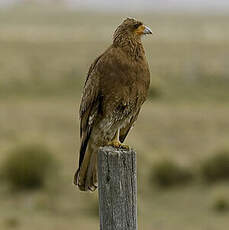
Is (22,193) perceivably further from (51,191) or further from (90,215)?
(90,215)

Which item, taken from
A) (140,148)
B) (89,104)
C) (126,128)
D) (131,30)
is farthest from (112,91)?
(140,148)

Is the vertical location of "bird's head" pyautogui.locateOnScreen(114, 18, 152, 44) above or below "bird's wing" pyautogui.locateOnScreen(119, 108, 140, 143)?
above

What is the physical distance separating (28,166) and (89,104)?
12219 mm

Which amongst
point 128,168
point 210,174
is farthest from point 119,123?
point 210,174

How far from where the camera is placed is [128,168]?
3.73 metres

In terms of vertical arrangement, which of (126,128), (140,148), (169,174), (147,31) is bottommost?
(169,174)

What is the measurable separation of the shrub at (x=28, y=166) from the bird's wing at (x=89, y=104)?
11638mm

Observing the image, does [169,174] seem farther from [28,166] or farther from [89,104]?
[89,104]

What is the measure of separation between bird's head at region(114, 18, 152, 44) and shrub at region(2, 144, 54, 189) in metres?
11.9

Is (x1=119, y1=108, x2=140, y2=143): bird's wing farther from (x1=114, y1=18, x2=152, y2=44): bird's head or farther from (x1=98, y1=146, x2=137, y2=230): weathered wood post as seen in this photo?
(x1=98, y1=146, x2=137, y2=230): weathered wood post

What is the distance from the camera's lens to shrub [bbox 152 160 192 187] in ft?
56.6

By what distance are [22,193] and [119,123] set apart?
11.5 m

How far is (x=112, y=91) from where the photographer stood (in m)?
5.14

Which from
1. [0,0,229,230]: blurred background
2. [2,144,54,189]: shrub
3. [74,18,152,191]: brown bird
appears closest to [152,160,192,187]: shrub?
[0,0,229,230]: blurred background
